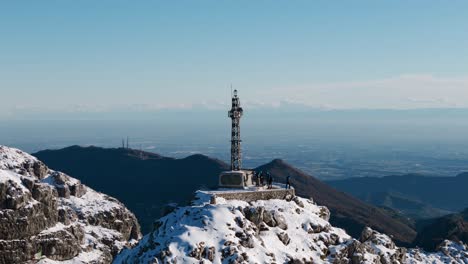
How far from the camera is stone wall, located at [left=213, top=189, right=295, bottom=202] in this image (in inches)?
2719

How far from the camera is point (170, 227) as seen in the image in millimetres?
58781

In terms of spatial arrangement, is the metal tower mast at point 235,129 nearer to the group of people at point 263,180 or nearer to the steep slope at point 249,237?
the group of people at point 263,180

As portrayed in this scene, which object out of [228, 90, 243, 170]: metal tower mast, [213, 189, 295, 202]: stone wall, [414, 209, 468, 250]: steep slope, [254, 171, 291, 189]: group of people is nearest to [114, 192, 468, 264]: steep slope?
[213, 189, 295, 202]: stone wall

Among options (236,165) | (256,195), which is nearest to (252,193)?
(256,195)

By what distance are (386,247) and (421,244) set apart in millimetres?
106531

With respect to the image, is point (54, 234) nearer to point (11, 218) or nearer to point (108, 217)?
point (11, 218)

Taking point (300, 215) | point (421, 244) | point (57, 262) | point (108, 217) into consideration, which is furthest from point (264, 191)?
point (421, 244)

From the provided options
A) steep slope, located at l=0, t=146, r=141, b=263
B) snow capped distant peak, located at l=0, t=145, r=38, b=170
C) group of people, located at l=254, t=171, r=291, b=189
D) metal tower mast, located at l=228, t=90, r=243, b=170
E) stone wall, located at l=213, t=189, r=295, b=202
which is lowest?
steep slope, located at l=0, t=146, r=141, b=263

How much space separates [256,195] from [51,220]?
51.5m

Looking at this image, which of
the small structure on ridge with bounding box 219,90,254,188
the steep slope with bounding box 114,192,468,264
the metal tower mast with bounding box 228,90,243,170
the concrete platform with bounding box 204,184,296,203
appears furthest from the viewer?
the metal tower mast with bounding box 228,90,243,170

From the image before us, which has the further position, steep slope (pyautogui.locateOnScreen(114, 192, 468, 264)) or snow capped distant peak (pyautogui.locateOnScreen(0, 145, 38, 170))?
snow capped distant peak (pyautogui.locateOnScreen(0, 145, 38, 170))

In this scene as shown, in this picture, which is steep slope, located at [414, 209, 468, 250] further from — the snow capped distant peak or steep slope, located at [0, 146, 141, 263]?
the snow capped distant peak

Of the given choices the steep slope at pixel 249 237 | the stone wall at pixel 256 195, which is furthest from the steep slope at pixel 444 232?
the steep slope at pixel 249 237

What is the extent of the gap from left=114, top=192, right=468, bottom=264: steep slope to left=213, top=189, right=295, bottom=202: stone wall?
3.56 ft
